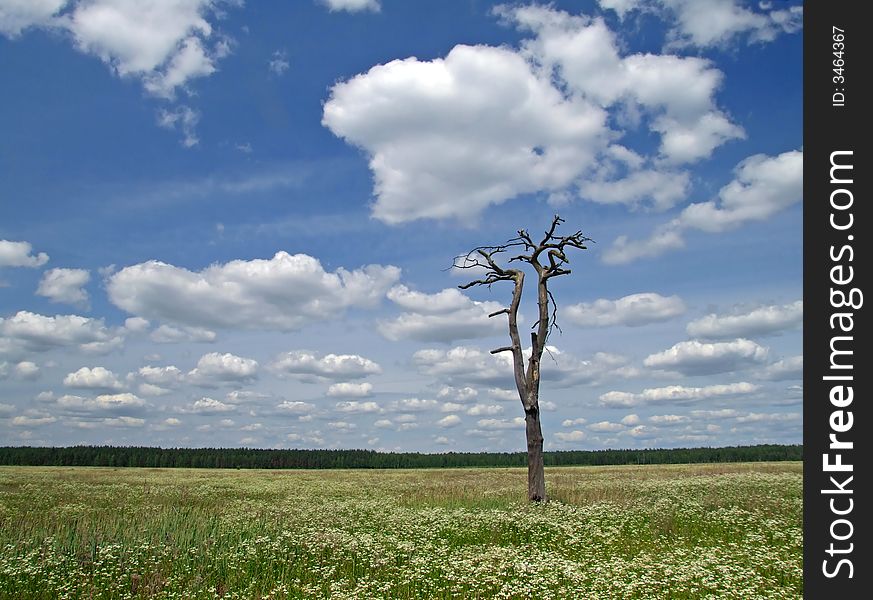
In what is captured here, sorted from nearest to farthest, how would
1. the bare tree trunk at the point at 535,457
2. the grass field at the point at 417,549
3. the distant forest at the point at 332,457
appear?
the grass field at the point at 417,549
the bare tree trunk at the point at 535,457
the distant forest at the point at 332,457

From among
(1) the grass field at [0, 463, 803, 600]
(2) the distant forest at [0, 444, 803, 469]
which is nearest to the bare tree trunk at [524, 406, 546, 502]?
(1) the grass field at [0, 463, 803, 600]

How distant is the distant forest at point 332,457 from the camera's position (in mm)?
126631

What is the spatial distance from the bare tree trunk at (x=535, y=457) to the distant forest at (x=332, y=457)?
11438 cm

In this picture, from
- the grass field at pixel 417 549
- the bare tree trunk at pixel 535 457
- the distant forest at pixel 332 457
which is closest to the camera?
the grass field at pixel 417 549

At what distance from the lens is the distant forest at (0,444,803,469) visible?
127 m

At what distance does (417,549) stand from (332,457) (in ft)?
455

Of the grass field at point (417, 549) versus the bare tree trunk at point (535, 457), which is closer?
the grass field at point (417, 549)

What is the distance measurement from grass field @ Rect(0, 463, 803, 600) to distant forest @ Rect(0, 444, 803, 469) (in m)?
115

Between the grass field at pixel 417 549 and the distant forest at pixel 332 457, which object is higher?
the grass field at pixel 417 549

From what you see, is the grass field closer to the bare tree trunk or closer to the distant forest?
the bare tree trunk

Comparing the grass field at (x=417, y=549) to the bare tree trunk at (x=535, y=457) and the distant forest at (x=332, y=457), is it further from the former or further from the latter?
the distant forest at (x=332, y=457)

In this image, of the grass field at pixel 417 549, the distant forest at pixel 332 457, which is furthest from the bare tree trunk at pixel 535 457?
the distant forest at pixel 332 457
